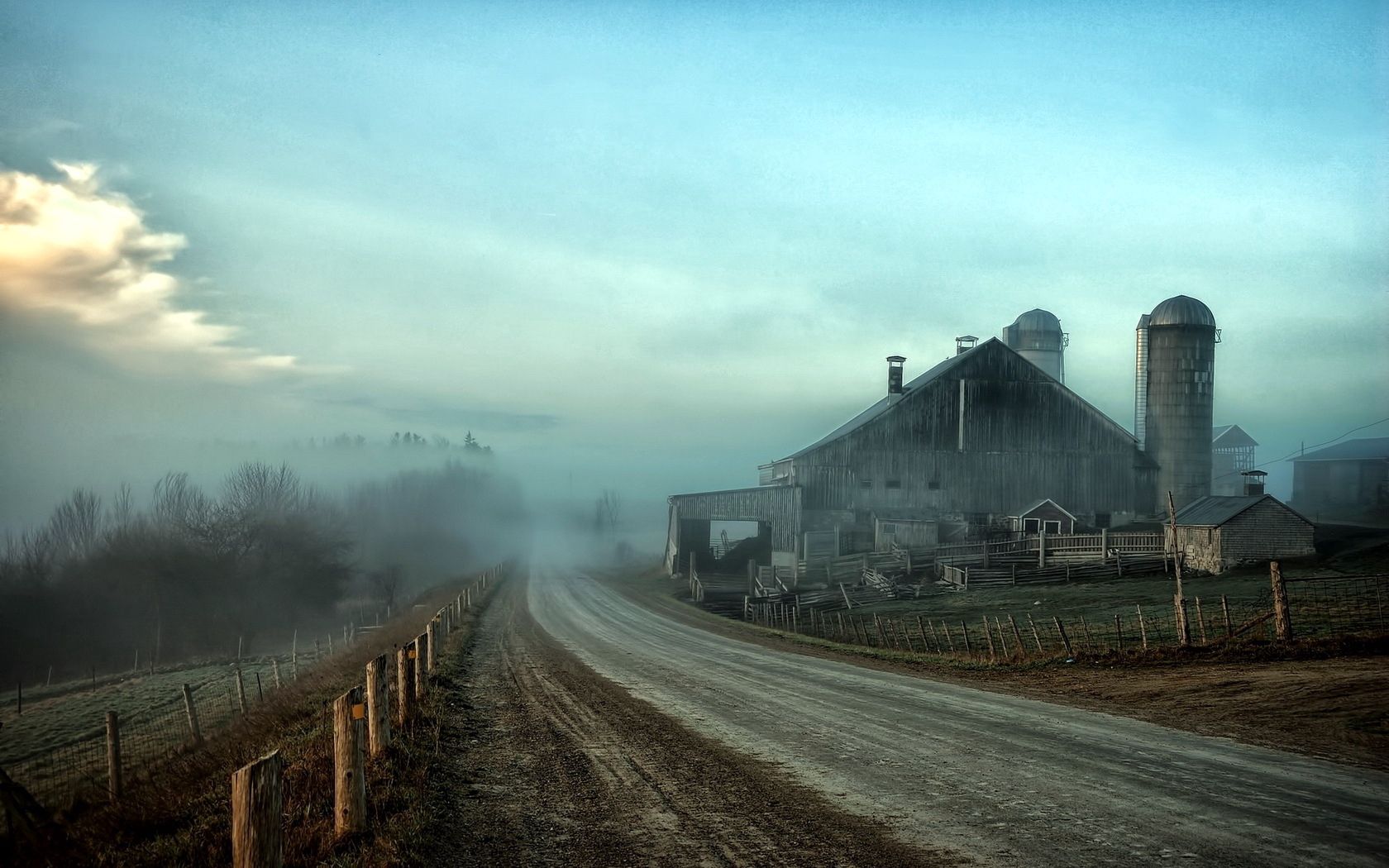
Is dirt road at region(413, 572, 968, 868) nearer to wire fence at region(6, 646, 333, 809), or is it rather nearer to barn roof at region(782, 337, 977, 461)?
wire fence at region(6, 646, 333, 809)

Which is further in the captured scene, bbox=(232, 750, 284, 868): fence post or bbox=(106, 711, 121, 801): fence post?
bbox=(106, 711, 121, 801): fence post

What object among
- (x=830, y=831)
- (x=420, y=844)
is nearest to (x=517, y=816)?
(x=420, y=844)

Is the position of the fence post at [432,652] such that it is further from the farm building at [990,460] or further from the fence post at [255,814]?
the farm building at [990,460]

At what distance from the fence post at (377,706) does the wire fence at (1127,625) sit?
15627 mm

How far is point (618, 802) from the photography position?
892cm

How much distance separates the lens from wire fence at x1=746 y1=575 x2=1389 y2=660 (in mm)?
21328

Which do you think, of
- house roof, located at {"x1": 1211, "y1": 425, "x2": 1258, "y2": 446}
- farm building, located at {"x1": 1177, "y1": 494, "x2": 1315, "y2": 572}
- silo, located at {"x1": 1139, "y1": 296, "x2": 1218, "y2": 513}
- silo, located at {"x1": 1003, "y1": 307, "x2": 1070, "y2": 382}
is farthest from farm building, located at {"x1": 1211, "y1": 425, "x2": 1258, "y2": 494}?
farm building, located at {"x1": 1177, "y1": 494, "x2": 1315, "y2": 572}

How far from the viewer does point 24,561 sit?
60000 millimetres

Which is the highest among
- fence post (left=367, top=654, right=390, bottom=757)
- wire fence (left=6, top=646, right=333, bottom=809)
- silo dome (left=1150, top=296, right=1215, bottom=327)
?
silo dome (left=1150, top=296, right=1215, bottom=327)

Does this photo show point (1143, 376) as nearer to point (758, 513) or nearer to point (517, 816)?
point (758, 513)

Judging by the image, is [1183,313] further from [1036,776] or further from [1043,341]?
[1036,776]

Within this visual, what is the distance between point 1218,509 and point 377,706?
3905 cm

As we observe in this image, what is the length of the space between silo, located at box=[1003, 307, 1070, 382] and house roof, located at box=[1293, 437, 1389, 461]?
3016 cm

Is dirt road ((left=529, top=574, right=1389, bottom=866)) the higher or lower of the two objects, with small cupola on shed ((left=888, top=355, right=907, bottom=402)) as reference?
lower
